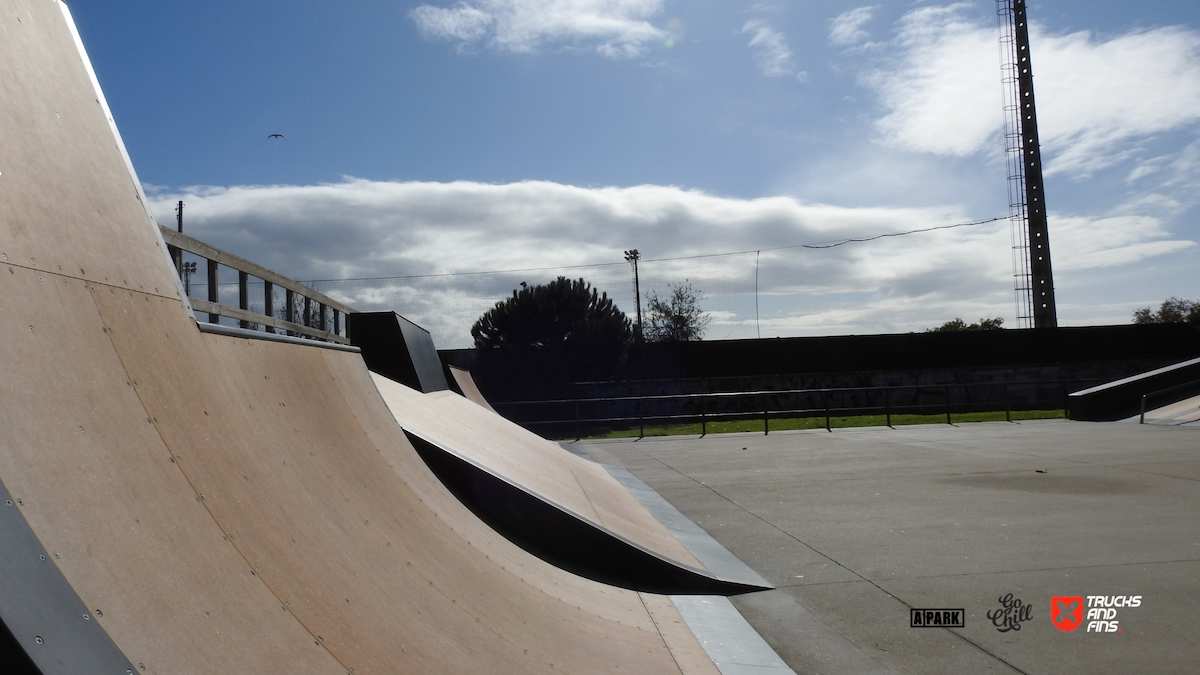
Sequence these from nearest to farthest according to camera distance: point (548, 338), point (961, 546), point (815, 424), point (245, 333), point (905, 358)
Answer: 1. point (245, 333)
2. point (961, 546)
3. point (815, 424)
4. point (548, 338)
5. point (905, 358)

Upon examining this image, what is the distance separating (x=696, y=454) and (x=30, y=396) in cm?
1207

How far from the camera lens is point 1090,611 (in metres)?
4.07

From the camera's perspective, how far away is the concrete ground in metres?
3.66

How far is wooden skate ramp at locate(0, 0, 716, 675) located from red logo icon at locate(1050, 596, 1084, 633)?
191cm

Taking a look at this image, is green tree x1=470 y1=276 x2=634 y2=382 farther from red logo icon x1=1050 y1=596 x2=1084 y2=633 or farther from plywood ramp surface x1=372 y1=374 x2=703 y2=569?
red logo icon x1=1050 y1=596 x2=1084 y2=633

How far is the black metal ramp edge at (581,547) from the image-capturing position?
15.4 feet

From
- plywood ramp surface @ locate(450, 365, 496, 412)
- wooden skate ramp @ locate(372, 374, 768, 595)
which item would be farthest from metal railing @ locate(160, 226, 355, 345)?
plywood ramp surface @ locate(450, 365, 496, 412)

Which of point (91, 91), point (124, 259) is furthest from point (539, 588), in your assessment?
point (91, 91)

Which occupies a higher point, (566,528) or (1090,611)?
(566,528)

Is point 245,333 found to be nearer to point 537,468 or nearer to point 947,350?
point 537,468

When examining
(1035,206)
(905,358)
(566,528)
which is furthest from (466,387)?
(1035,206)

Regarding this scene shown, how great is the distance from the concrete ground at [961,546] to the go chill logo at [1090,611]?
5cm

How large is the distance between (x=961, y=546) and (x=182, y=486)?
209 inches

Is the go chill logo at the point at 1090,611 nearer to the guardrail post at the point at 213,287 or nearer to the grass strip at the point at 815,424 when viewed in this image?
the guardrail post at the point at 213,287
